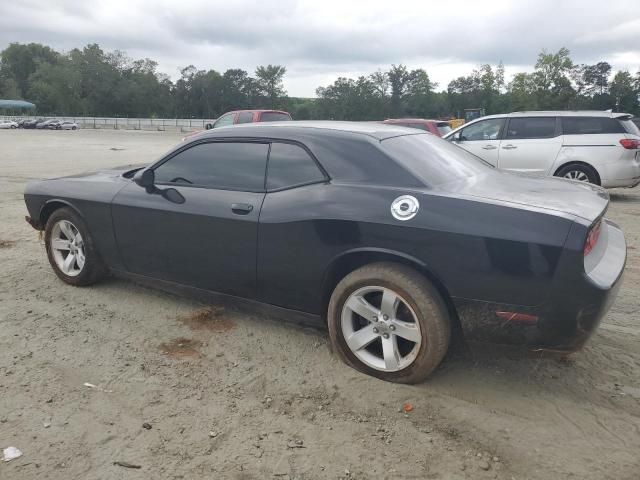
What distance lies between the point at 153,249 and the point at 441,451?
254 centimetres

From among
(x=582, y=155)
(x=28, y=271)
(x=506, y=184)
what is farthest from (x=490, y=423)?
(x=582, y=155)

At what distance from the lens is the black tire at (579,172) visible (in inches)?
361

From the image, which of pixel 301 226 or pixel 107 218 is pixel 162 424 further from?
pixel 107 218

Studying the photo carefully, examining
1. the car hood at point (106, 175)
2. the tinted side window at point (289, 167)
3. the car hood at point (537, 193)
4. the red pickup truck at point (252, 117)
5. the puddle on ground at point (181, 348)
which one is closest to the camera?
the car hood at point (537, 193)

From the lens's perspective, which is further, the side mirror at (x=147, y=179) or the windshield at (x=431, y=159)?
the side mirror at (x=147, y=179)

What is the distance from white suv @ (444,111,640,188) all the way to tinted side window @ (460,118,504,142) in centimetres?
3

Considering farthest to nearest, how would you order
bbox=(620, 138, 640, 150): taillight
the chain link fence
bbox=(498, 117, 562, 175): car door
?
the chain link fence < bbox=(498, 117, 562, 175): car door < bbox=(620, 138, 640, 150): taillight

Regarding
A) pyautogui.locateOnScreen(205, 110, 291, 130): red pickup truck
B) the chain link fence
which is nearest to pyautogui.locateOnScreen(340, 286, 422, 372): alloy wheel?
pyautogui.locateOnScreen(205, 110, 291, 130): red pickup truck

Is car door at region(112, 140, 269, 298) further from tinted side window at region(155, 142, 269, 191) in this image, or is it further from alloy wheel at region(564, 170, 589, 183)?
alloy wheel at region(564, 170, 589, 183)

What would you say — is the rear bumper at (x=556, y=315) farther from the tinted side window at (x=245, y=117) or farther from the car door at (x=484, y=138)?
the tinted side window at (x=245, y=117)

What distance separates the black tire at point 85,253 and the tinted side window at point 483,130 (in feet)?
25.7

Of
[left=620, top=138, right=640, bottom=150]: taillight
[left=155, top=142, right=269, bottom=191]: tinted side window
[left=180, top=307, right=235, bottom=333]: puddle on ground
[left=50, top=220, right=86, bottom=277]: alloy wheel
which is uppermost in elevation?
[left=620, top=138, right=640, bottom=150]: taillight

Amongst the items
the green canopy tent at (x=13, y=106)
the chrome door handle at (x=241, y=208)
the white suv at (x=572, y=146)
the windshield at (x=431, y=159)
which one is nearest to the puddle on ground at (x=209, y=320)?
the chrome door handle at (x=241, y=208)

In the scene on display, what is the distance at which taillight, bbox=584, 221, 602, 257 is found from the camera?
2637 millimetres
